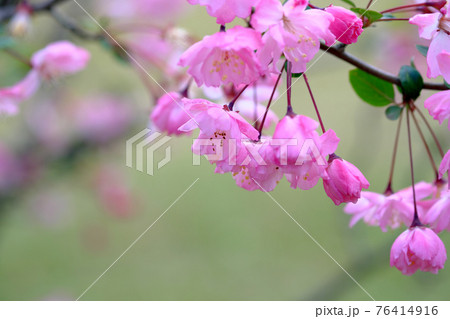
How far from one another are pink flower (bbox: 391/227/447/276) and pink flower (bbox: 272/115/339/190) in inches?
5.4

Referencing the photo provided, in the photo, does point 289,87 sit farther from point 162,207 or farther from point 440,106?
point 162,207

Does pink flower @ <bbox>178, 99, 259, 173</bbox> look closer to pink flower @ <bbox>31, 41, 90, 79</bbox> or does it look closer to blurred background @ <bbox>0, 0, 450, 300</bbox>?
pink flower @ <bbox>31, 41, 90, 79</bbox>

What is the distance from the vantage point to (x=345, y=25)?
423 mm

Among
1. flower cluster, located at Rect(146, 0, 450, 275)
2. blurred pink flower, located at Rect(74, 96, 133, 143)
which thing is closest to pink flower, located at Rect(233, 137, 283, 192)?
flower cluster, located at Rect(146, 0, 450, 275)

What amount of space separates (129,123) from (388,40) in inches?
33.7

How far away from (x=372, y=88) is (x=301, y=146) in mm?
205

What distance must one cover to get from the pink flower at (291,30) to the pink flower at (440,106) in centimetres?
11

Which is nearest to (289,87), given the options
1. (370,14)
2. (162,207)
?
(370,14)

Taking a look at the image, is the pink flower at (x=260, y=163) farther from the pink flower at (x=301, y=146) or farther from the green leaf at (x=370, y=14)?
the green leaf at (x=370, y=14)

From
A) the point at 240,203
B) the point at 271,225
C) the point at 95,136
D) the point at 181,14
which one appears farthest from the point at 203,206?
the point at 95,136

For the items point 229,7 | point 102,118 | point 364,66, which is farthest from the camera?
point 102,118

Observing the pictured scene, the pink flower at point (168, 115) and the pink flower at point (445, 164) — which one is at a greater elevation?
the pink flower at point (445, 164)

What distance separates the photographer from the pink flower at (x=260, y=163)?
43cm

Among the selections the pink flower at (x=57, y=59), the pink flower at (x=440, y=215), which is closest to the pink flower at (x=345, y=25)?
the pink flower at (x=440, y=215)
